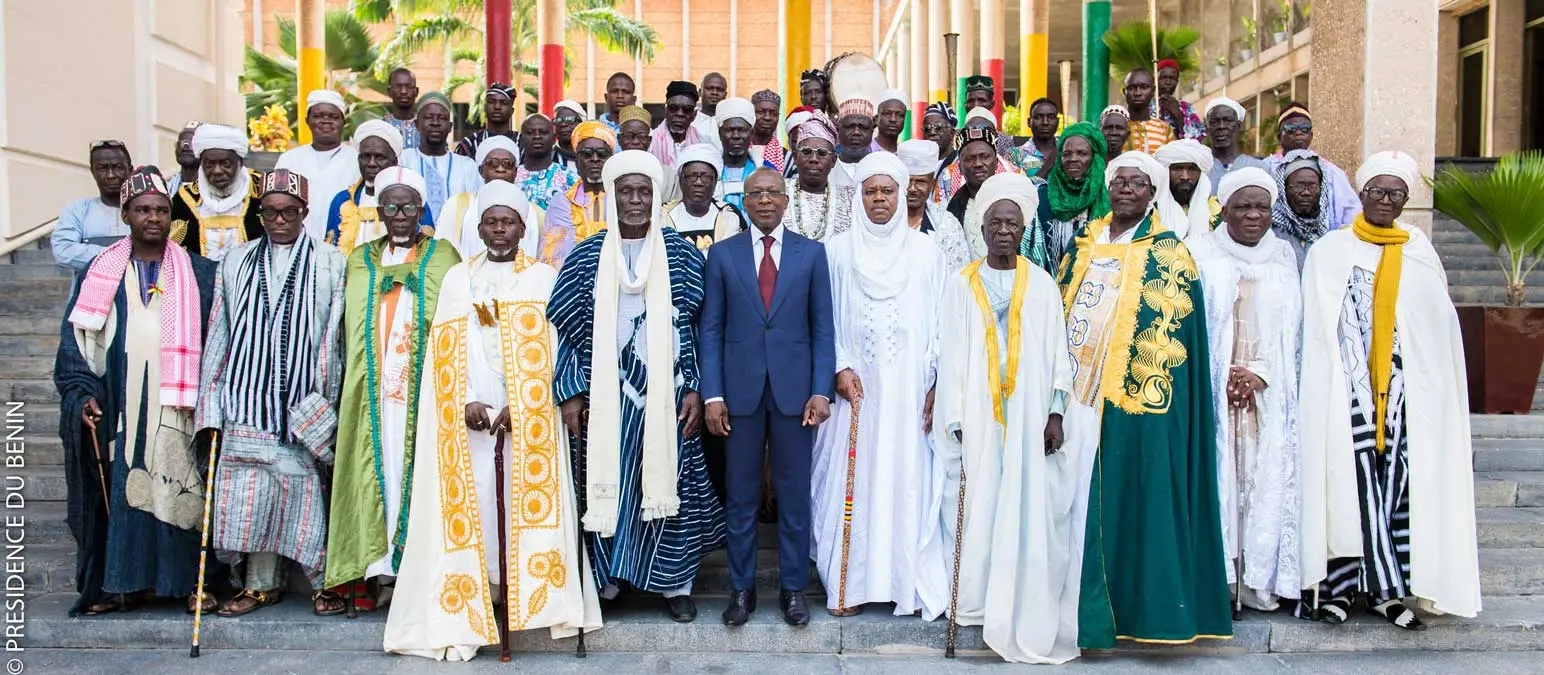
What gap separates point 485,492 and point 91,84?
6.39 meters

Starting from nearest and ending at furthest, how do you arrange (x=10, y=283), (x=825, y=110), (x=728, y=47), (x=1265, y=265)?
(x=1265, y=265), (x=10, y=283), (x=825, y=110), (x=728, y=47)

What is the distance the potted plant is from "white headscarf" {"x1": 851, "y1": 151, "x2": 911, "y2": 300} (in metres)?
3.99

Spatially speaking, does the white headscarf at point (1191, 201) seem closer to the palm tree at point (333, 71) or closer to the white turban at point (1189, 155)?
the white turban at point (1189, 155)

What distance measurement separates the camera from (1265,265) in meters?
5.18

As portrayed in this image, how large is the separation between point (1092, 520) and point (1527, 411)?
149 inches

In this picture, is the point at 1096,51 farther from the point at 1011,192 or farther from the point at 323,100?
the point at 1011,192

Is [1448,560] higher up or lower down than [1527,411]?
lower down

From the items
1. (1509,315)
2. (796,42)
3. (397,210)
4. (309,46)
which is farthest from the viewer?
(796,42)

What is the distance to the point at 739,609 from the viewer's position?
500 centimetres

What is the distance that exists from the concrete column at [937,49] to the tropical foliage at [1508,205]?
1701 cm

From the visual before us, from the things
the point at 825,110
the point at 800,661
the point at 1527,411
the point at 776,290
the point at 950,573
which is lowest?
the point at 800,661

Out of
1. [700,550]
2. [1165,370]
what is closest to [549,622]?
[700,550]

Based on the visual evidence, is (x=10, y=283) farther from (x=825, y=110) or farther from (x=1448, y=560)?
(x=1448, y=560)

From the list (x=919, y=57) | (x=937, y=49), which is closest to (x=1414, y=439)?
(x=937, y=49)
